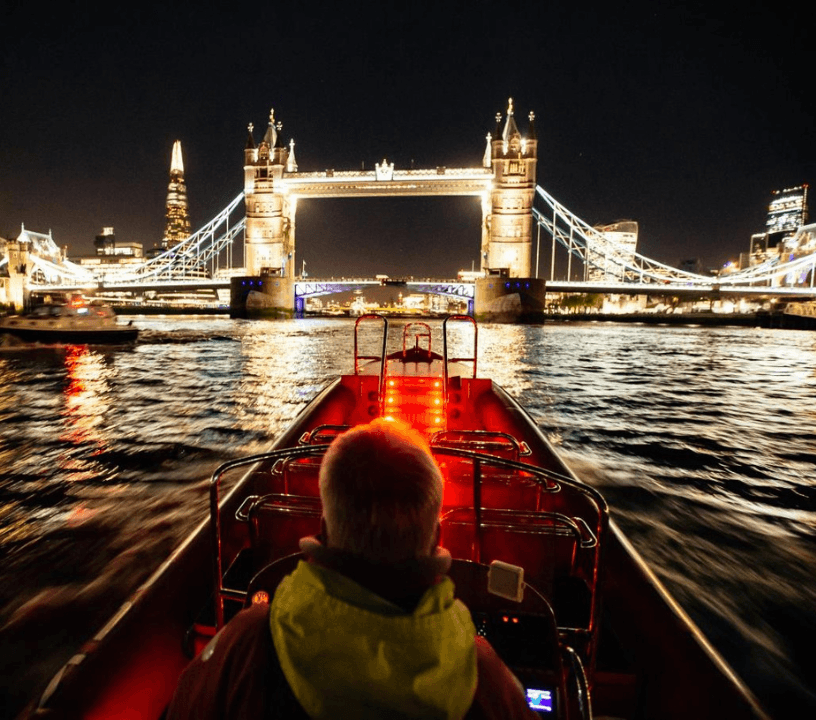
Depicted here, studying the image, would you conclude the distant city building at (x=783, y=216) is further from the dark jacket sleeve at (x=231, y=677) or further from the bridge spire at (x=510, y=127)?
the dark jacket sleeve at (x=231, y=677)

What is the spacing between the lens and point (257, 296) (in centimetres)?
5744

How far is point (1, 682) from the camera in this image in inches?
107

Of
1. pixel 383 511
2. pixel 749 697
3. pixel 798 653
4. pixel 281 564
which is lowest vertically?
pixel 798 653

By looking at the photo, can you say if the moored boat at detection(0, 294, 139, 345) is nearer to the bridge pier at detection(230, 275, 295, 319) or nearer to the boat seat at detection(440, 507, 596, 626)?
the boat seat at detection(440, 507, 596, 626)

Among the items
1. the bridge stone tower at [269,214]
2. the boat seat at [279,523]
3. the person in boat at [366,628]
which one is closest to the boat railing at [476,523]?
the boat seat at [279,523]

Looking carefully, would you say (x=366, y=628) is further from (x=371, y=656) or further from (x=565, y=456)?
(x=565, y=456)

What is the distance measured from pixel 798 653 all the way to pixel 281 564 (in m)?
3.51

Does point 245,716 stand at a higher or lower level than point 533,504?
higher

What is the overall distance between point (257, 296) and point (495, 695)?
196ft

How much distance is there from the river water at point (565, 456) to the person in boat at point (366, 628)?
274 centimetres

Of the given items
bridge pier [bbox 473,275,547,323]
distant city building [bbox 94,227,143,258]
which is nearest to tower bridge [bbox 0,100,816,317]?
bridge pier [bbox 473,275,547,323]

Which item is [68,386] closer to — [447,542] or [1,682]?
[1,682]

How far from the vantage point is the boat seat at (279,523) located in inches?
104

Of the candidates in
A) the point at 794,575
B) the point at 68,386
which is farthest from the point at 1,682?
the point at 68,386
